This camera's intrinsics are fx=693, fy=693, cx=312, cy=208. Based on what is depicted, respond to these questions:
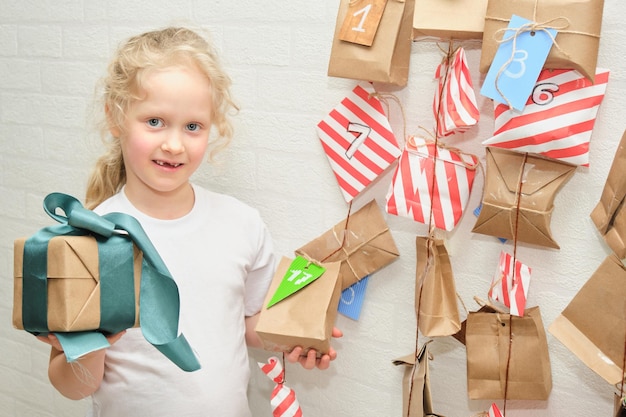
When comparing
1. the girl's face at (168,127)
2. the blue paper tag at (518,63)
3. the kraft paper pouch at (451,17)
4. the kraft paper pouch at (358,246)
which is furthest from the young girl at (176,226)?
the blue paper tag at (518,63)

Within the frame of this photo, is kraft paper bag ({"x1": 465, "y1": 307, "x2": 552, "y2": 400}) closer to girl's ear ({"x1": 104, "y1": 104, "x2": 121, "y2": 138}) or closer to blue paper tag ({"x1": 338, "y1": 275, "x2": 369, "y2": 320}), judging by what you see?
blue paper tag ({"x1": 338, "y1": 275, "x2": 369, "y2": 320})

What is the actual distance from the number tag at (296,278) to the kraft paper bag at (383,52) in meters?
0.35

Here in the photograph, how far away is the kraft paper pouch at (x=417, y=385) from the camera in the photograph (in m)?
1.21

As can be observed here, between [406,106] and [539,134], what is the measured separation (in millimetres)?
262

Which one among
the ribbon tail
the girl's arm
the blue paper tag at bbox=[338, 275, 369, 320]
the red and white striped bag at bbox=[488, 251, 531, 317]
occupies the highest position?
the red and white striped bag at bbox=[488, 251, 531, 317]

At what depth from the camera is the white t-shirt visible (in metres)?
1.21

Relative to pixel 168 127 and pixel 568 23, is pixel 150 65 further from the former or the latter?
pixel 568 23

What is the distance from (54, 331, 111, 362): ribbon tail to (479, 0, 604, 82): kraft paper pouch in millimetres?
728

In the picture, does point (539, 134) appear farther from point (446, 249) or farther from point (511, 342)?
point (511, 342)

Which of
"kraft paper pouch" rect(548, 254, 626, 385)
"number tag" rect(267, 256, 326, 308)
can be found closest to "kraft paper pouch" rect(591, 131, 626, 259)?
"kraft paper pouch" rect(548, 254, 626, 385)

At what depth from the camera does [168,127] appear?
1.14 m

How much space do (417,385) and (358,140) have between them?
45cm

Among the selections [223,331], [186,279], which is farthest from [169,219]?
[223,331]

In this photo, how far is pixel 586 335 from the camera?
1093 mm
